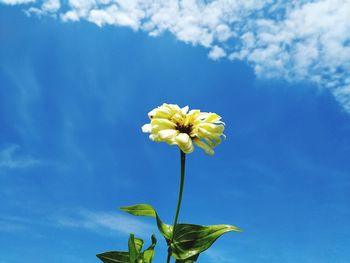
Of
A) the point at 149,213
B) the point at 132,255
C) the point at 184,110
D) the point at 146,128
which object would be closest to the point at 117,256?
the point at 132,255

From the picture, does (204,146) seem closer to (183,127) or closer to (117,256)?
(183,127)

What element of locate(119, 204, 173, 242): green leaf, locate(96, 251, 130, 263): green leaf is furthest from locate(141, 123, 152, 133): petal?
locate(96, 251, 130, 263): green leaf

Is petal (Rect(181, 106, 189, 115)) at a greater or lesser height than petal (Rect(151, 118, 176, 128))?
greater

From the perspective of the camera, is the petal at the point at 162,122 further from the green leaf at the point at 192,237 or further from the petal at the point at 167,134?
the green leaf at the point at 192,237

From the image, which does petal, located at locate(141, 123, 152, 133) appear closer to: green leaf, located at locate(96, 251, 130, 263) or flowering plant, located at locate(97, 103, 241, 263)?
flowering plant, located at locate(97, 103, 241, 263)

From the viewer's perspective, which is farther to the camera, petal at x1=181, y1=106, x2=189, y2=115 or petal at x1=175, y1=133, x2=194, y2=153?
petal at x1=181, y1=106, x2=189, y2=115

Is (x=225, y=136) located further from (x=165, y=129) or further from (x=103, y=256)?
(x=103, y=256)
